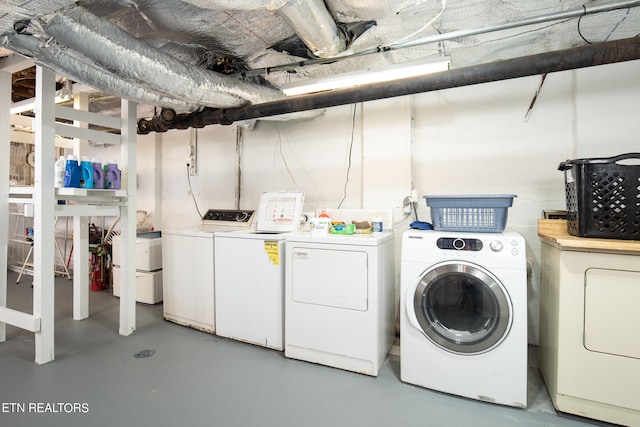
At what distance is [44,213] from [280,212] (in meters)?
1.70

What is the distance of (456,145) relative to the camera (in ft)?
8.40

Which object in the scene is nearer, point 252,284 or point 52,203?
point 52,203

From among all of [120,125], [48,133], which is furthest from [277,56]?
[48,133]

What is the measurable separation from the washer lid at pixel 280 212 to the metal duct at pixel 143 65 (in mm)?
879

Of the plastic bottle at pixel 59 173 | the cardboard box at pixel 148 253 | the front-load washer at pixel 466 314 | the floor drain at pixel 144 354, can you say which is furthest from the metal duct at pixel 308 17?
the cardboard box at pixel 148 253

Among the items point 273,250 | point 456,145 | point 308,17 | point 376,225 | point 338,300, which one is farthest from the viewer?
point 456,145

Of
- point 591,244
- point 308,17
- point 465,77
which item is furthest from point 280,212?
point 591,244

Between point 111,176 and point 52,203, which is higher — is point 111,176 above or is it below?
above

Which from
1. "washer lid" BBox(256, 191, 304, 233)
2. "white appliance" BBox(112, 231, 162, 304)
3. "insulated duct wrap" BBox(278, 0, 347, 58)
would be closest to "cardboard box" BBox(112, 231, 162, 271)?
"white appliance" BBox(112, 231, 162, 304)

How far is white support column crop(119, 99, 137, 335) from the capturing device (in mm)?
2557

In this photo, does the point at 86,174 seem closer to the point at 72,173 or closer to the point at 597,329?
the point at 72,173

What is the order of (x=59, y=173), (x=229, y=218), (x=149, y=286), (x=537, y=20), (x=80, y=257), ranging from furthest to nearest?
(x=149, y=286), (x=229, y=218), (x=80, y=257), (x=59, y=173), (x=537, y=20)

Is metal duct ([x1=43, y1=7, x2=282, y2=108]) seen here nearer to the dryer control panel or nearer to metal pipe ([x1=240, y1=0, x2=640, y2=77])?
metal pipe ([x1=240, y1=0, x2=640, y2=77])

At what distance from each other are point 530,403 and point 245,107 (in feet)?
9.13
